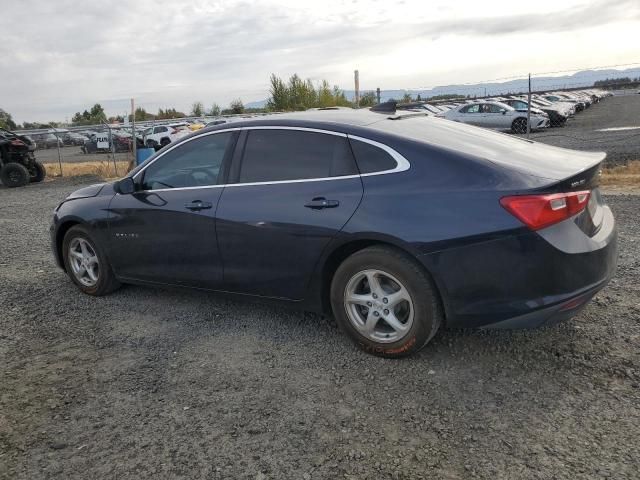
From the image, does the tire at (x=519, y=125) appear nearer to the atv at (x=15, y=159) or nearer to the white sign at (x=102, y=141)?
the atv at (x=15, y=159)

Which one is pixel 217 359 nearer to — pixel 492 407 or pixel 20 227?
pixel 492 407

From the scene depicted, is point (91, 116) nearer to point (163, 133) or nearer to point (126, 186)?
point (163, 133)

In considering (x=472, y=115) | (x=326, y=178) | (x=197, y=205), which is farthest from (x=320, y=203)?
(x=472, y=115)

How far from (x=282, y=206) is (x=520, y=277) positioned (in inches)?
64.1

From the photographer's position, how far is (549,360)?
140 inches

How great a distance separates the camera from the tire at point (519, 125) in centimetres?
2411

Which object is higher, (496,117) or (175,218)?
(496,117)

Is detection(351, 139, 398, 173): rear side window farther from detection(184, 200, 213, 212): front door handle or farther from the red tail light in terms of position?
detection(184, 200, 213, 212): front door handle

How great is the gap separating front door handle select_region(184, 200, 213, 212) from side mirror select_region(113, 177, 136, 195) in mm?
716

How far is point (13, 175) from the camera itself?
16.0m

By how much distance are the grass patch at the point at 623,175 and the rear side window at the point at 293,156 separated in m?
7.70

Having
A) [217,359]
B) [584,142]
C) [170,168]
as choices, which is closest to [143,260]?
[170,168]

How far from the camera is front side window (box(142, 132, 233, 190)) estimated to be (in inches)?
174

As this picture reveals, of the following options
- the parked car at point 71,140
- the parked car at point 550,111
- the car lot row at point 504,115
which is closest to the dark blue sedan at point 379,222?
the car lot row at point 504,115
